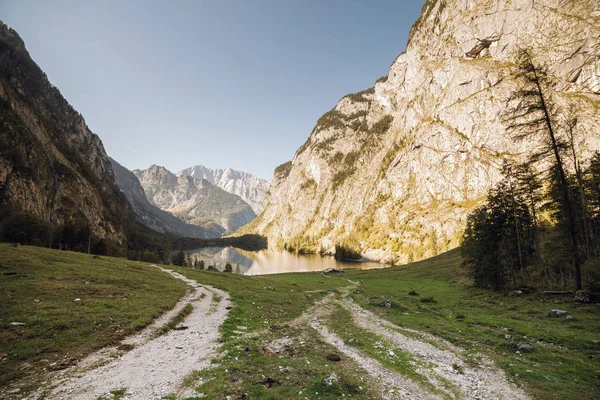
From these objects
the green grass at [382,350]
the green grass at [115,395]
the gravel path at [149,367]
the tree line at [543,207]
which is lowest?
the green grass at [382,350]

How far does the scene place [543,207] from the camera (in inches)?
1377

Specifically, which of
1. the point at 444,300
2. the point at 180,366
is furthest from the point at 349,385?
the point at 444,300

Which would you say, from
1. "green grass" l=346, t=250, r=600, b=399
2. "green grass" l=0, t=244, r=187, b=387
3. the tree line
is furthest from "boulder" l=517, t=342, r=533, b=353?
"green grass" l=0, t=244, r=187, b=387

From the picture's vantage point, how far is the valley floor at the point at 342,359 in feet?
36.0

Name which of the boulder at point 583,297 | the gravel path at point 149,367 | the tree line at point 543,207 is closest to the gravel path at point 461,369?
the gravel path at point 149,367

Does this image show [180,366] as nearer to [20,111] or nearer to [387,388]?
[387,388]

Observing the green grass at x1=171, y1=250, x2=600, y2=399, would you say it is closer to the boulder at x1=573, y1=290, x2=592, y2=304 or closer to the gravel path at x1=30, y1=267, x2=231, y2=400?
the boulder at x1=573, y1=290, x2=592, y2=304

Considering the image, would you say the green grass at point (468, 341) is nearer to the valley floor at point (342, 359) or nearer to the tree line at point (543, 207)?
the valley floor at point (342, 359)

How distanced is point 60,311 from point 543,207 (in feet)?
176

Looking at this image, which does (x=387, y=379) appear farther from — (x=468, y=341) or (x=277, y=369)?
(x=468, y=341)

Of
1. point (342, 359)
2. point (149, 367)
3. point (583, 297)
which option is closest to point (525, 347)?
point (342, 359)

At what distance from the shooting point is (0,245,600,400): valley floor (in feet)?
36.0

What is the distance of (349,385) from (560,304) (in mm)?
33799

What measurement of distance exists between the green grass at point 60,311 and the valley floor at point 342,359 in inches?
52.2
